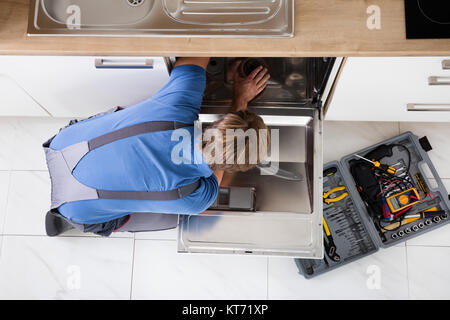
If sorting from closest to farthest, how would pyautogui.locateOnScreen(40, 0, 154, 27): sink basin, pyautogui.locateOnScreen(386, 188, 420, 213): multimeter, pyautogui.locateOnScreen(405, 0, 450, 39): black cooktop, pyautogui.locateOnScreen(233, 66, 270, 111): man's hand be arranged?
pyautogui.locateOnScreen(405, 0, 450, 39): black cooktop < pyautogui.locateOnScreen(40, 0, 154, 27): sink basin < pyautogui.locateOnScreen(233, 66, 270, 111): man's hand < pyautogui.locateOnScreen(386, 188, 420, 213): multimeter

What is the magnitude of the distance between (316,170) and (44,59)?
3.38 ft

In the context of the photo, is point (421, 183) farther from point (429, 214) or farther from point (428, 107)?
point (428, 107)

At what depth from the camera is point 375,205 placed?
182 centimetres

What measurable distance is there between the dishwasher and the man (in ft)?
0.70

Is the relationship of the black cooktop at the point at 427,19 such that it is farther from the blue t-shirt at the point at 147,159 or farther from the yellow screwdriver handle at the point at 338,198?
the yellow screwdriver handle at the point at 338,198

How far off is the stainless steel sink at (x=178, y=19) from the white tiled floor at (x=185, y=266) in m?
0.92

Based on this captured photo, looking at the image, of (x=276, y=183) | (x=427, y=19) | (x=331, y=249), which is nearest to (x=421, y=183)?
(x=331, y=249)

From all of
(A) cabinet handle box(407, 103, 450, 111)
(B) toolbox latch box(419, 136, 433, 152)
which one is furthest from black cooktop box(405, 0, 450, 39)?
(B) toolbox latch box(419, 136, 433, 152)

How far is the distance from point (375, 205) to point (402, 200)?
130mm

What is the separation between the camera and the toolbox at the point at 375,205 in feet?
5.97

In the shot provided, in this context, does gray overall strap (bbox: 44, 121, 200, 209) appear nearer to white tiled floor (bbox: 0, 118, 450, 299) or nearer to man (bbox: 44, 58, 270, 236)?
man (bbox: 44, 58, 270, 236)

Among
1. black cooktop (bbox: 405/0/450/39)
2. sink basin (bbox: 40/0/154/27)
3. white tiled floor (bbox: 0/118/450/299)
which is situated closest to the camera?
black cooktop (bbox: 405/0/450/39)

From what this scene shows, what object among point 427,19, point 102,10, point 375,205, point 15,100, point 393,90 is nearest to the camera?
point 427,19

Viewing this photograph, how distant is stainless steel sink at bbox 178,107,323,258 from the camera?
4.90ft
